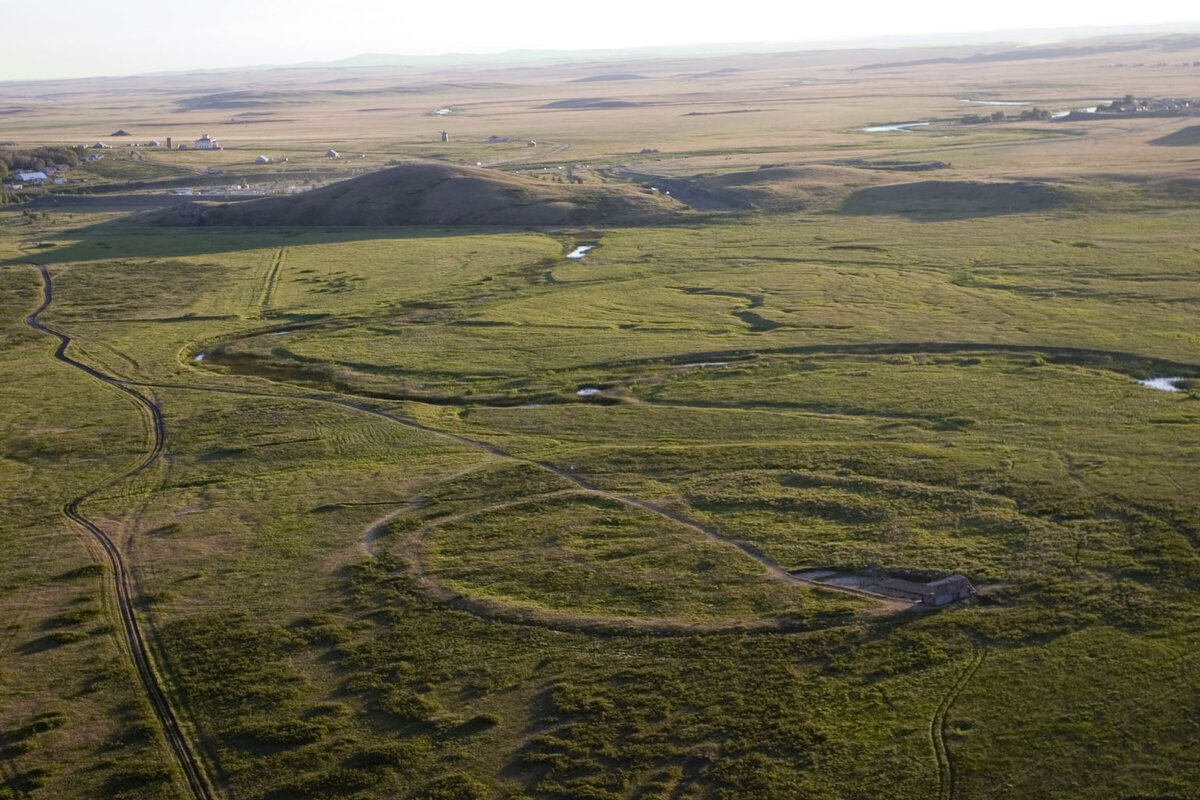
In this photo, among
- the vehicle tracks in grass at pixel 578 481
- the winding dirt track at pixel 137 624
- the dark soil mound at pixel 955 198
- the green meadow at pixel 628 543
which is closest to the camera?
the winding dirt track at pixel 137 624

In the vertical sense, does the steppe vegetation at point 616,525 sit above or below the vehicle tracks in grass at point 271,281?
below

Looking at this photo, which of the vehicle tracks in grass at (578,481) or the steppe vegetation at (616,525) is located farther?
the vehicle tracks in grass at (578,481)

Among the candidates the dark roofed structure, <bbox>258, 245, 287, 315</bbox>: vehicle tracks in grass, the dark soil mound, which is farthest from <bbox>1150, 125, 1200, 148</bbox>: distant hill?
the dark roofed structure

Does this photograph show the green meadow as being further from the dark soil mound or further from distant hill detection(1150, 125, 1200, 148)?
distant hill detection(1150, 125, 1200, 148)

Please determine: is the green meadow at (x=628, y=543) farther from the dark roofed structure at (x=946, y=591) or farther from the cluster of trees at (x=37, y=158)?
the cluster of trees at (x=37, y=158)

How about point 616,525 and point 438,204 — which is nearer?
point 616,525

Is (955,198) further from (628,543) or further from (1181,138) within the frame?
(628,543)

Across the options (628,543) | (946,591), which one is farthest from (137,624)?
(946,591)

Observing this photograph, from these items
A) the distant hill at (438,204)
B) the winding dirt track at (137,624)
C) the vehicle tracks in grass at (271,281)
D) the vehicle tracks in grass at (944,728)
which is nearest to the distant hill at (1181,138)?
the distant hill at (438,204)
